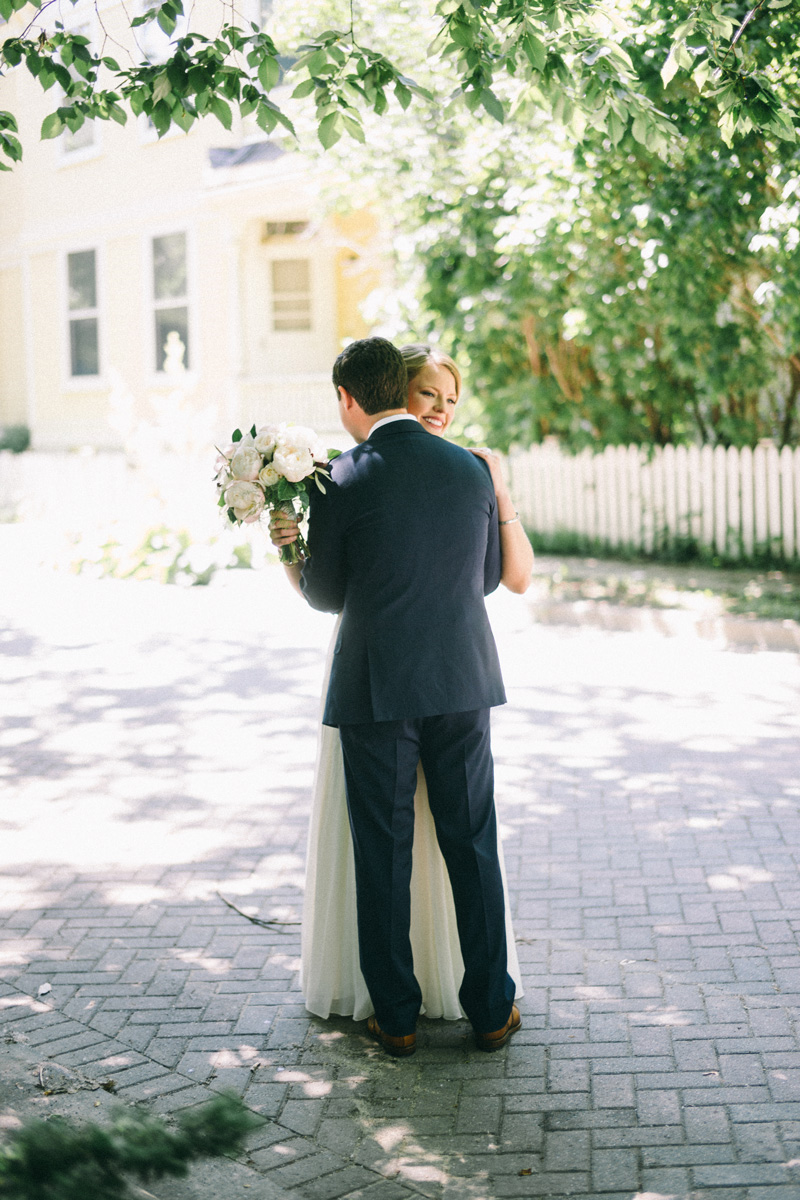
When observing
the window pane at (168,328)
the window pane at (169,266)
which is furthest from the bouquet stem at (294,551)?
the window pane at (169,266)

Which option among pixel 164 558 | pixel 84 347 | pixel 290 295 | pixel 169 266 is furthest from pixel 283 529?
pixel 84 347

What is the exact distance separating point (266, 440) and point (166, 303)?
16652 millimetres

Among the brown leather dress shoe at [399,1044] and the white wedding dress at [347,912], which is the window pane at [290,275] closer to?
the white wedding dress at [347,912]

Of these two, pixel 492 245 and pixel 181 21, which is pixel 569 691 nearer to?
pixel 181 21

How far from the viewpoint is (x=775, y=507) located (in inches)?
469

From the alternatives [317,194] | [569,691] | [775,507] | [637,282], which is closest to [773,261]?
[637,282]

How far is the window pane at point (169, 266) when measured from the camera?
19219mm

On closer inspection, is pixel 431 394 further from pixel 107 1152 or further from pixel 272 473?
pixel 107 1152

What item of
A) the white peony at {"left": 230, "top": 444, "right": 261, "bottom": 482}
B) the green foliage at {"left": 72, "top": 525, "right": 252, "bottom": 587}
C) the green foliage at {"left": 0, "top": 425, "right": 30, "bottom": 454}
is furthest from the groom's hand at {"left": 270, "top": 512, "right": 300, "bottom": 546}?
the green foliage at {"left": 0, "top": 425, "right": 30, "bottom": 454}

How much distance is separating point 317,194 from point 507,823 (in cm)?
985

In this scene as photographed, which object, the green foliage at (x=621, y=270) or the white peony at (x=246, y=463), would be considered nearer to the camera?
the white peony at (x=246, y=463)

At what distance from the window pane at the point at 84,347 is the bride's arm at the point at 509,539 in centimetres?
1806

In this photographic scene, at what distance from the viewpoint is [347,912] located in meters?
3.86

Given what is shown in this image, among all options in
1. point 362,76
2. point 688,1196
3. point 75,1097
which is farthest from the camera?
point 362,76
